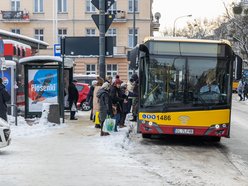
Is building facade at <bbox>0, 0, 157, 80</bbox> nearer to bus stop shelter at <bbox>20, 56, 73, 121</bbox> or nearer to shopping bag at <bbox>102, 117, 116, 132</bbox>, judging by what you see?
bus stop shelter at <bbox>20, 56, 73, 121</bbox>

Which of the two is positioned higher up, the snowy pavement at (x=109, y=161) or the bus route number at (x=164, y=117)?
the bus route number at (x=164, y=117)

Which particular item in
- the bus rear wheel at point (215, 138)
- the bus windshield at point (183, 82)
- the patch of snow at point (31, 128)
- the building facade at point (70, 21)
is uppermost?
the building facade at point (70, 21)

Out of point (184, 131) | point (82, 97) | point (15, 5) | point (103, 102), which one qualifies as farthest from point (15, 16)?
point (184, 131)

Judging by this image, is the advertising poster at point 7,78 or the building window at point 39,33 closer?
the advertising poster at point 7,78

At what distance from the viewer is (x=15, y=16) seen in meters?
56.3

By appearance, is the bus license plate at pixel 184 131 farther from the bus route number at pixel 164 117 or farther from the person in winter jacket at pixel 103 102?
the person in winter jacket at pixel 103 102

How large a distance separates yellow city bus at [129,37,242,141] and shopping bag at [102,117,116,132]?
1.14 m

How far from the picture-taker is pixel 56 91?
743 inches

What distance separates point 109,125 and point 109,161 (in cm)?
417

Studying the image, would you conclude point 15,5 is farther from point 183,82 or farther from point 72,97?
point 183,82

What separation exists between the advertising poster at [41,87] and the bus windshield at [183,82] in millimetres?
6442

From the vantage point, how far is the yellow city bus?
12.9 m

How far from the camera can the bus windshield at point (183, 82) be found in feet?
42.7

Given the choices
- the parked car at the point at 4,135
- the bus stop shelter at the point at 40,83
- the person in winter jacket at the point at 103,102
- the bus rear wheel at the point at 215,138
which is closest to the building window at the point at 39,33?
the bus stop shelter at the point at 40,83
